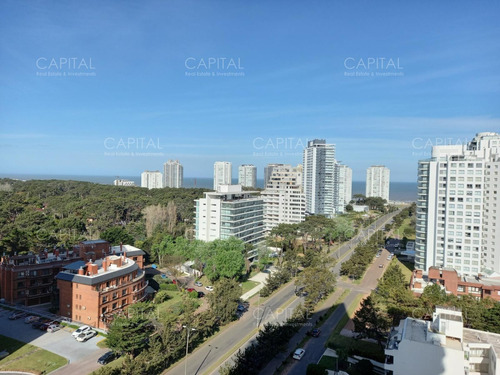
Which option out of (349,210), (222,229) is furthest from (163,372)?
(349,210)

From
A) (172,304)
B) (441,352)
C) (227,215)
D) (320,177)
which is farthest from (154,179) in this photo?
(441,352)

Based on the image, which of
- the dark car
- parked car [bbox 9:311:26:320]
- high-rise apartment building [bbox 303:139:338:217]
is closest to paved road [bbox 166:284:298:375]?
the dark car

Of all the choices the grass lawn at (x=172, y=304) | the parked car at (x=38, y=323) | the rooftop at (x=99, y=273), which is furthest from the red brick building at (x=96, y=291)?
the grass lawn at (x=172, y=304)

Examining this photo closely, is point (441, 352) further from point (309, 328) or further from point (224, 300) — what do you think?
point (224, 300)

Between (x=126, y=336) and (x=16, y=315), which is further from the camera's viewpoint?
(x=16, y=315)

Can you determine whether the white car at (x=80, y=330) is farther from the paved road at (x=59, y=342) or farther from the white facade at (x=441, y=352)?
the white facade at (x=441, y=352)

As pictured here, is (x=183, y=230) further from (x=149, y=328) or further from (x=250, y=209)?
(x=149, y=328)
